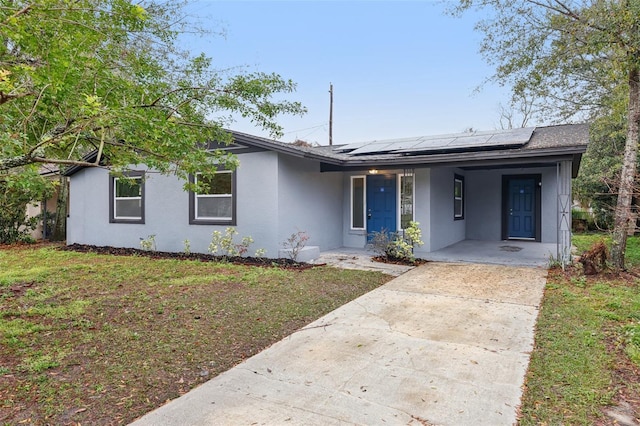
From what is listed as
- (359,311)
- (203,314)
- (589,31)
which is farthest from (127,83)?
(589,31)

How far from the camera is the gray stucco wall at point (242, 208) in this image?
29.8 feet

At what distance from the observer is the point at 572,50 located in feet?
25.1

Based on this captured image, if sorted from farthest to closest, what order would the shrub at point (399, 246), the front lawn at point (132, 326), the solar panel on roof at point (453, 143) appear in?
the solar panel on roof at point (453, 143) → the shrub at point (399, 246) → the front lawn at point (132, 326)

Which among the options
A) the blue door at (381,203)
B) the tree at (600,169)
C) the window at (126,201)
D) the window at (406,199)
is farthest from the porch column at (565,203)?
the window at (126,201)

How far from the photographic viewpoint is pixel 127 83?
13.9 ft

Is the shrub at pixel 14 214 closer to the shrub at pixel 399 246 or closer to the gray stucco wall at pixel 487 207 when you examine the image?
the shrub at pixel 399 246

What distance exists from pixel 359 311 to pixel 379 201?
6002 mm

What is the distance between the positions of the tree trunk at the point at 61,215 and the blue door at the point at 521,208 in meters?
15.7

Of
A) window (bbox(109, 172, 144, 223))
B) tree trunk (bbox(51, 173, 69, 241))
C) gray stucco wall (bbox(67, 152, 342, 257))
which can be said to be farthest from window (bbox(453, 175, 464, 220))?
tree trunk (bbox(51, 173, 69, 241))

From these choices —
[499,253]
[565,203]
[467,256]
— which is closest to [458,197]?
[499,253]

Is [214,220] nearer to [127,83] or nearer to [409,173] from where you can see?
[409,173]

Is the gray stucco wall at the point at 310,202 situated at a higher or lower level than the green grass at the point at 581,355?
higher

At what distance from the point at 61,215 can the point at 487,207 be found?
600 inches

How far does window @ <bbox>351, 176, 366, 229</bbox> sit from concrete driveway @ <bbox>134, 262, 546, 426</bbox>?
18.9 ft
